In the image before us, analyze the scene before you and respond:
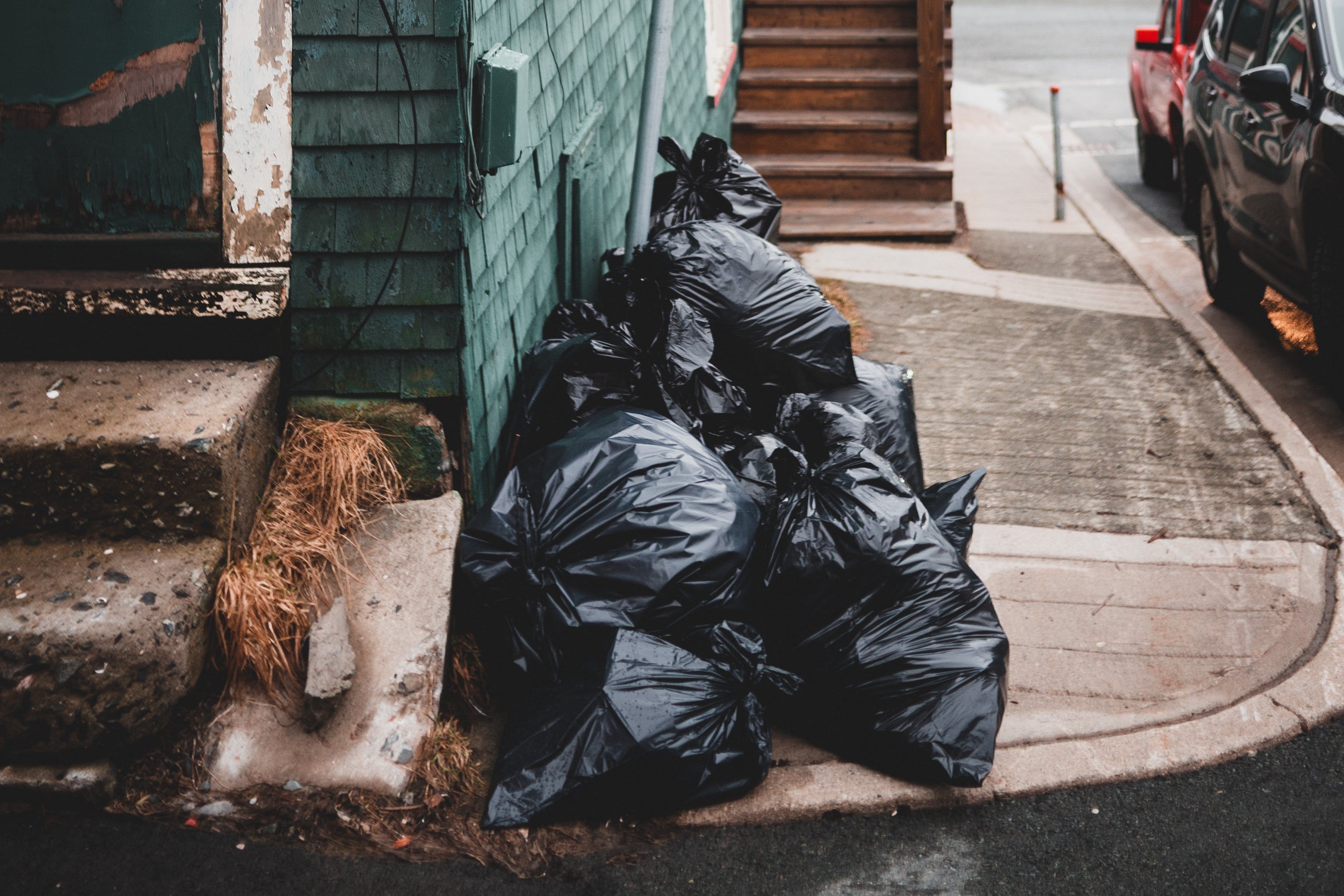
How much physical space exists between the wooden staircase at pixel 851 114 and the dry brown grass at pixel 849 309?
905 millimetres

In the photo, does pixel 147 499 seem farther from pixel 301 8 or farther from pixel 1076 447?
pixel 1076 447

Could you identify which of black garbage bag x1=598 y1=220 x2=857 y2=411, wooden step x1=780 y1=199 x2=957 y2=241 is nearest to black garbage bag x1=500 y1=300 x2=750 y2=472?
black garbage bag x1=598 y1=220 x2=857 y2=411

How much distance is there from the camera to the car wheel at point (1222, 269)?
18.7 ft

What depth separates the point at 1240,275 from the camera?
5711mm

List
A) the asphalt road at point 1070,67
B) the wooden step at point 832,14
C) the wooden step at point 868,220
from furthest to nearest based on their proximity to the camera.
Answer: the asphalt road at point 1070,67
the wooden step at point 832,14
the wooden step at point 868,220

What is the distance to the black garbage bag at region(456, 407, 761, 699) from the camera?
8.75 feet

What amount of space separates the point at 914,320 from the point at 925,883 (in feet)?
12.0

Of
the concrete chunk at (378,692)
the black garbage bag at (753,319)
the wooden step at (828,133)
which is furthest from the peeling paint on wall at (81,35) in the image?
the wooden step at (828,133)

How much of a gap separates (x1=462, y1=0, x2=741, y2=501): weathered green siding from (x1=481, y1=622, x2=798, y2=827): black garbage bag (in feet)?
2.83

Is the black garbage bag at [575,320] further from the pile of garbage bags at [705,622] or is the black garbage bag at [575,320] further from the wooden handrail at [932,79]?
the wooden handrail at [932,79]

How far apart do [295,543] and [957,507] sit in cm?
180

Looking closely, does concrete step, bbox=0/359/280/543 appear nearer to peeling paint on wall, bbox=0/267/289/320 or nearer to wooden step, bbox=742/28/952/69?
peeling paint on wall, bbox=0/267/289/320

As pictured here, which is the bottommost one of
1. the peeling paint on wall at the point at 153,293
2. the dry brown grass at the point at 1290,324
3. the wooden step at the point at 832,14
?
the dry brown grass at the point at 1290,324

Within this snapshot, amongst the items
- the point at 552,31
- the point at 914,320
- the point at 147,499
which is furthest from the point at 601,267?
the point at 147,499
